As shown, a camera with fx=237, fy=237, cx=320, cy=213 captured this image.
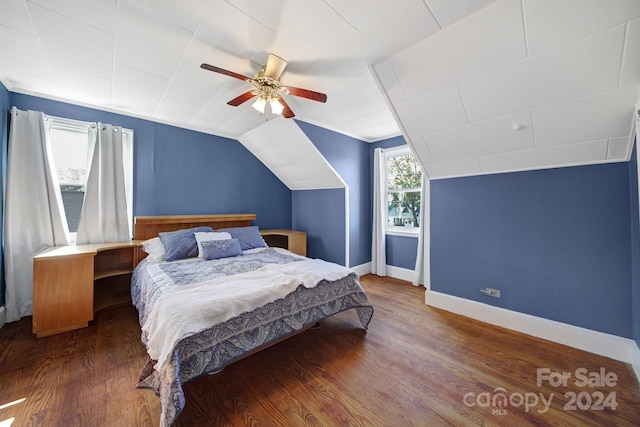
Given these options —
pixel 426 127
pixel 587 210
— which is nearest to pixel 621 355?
pixel 587 210

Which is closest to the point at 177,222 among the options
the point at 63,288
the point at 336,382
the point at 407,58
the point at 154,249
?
the point at 154,249

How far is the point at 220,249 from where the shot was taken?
288cm

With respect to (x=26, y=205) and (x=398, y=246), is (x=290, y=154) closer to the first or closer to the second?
(x=398, y=246)

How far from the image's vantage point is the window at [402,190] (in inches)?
158

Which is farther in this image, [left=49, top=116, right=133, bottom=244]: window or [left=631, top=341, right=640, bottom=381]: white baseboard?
[left=49, top=116, right=133, bottom=244]: window

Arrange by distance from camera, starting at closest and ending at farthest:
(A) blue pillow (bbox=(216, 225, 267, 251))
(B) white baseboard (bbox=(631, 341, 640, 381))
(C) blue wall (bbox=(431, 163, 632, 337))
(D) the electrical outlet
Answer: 1. (B) white baseboard (bbox=(631, 341, 640, 381))
2. (C) blue wall (bbox=(431, 163, 632, 337))
3. (D) the electrical outlet
4. (A) blue pillow (bbox=(216, 225, 267, 251))

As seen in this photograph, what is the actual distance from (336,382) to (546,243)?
230cm

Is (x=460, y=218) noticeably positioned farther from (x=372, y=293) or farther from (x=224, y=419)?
(x=224, y=419)

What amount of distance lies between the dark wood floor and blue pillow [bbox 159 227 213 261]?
83 centimetres

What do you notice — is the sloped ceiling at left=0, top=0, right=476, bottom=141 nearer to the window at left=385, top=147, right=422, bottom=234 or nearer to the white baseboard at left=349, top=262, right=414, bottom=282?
the window at left=385, top=147, right=422, bottom=234

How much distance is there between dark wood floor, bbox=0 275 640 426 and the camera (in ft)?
4.59

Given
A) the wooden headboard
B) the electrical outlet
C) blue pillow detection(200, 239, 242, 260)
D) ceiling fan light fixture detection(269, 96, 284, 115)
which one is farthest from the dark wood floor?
ceiling fan light fixture detection(269, 96, 284, 115)

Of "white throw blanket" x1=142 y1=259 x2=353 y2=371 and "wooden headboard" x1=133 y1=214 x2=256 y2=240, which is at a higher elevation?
"wooden headboard" x1=133 y1=214 x2=256 y2=240

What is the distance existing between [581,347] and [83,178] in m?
5.56
